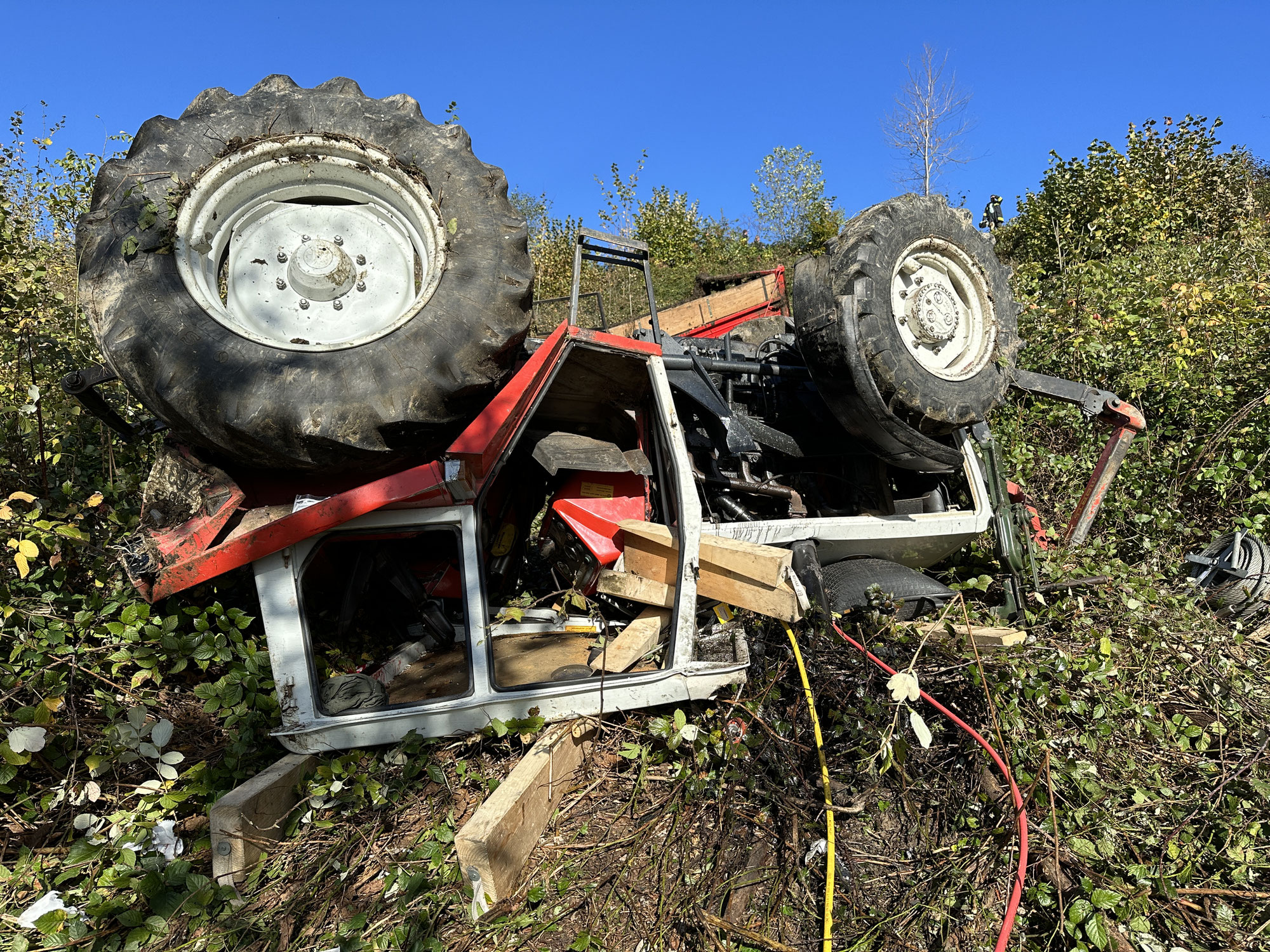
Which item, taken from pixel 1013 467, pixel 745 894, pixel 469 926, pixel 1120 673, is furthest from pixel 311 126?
pixel 1013 467

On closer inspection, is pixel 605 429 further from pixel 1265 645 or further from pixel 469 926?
pixel 1265 645

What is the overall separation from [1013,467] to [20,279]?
20.4ft

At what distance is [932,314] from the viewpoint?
3619 mm

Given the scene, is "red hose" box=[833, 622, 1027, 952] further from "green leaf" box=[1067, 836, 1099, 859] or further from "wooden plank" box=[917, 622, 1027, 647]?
"wooden plank" box=[917, 622, 1027, 647]

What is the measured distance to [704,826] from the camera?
2.50 metres

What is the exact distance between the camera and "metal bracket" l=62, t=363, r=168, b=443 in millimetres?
2932

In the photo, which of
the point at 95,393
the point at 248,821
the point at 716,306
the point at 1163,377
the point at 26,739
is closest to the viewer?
the point at 248,821

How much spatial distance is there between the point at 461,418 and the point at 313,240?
938 mm

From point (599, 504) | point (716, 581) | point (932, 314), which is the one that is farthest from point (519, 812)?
point (932, 314)

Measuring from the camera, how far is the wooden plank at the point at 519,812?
2.16 meters

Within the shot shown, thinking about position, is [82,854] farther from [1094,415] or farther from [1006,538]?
[1094,415]

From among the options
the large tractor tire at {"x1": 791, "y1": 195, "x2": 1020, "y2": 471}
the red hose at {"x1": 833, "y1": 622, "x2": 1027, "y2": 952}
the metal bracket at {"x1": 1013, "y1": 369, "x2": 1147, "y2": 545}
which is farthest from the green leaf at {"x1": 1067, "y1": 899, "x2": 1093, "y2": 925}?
the metal bracket at {"x1": 1013, "y1": 369, "x2": 1147, "y2": 545}

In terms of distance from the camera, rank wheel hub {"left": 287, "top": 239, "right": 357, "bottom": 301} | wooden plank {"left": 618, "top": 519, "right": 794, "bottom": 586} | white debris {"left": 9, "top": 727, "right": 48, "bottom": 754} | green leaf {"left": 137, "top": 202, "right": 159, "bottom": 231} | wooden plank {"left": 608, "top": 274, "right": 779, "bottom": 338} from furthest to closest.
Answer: wooden plank {"left": 608, "top": 274, "right": 779, "bottom": 338}, wheel hub {"left": 287, "top": 239, "right": 357, "bottom": 301}, wooden plank {"left": 618, "top": 519, "right": 794, "bottom": 586}, green leaf {"left": 137, "top": 202, "right": 159, "bottom": 231}, white debris {"left": 9, "top": 727, "right": 48, "bottom": 754}

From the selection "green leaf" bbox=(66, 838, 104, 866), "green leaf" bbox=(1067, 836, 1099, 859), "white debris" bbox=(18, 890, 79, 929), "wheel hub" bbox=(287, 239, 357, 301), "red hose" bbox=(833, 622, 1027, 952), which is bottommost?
"green leaf" bbox=(1067, 836, 1099, 859)
